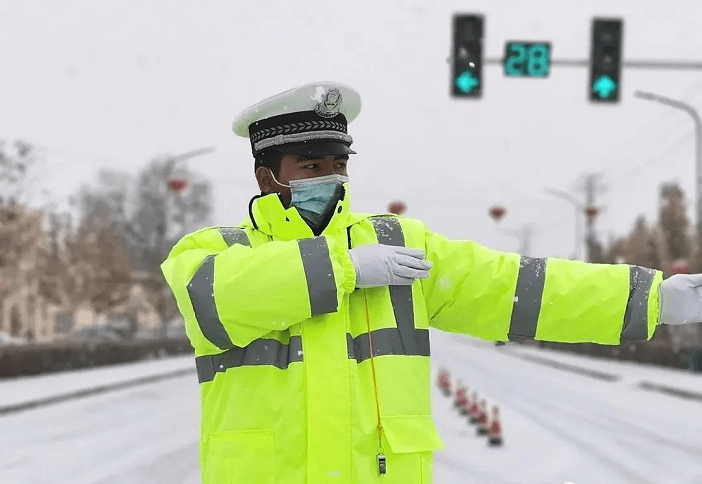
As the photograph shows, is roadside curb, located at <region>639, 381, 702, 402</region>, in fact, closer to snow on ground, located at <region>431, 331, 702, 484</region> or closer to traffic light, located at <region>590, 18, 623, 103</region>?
snow on ground, located at <region>431, 331, 702, 484</region>

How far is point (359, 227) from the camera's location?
2682mm

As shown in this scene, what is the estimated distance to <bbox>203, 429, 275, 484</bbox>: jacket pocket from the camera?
245 centimetres

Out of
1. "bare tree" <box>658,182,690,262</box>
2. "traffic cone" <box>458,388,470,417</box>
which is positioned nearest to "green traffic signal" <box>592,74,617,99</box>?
"traffic cone" <box>458,388,470,417</box>

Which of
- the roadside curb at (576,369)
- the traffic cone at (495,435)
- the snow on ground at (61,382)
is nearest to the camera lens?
the traffic cone at (495,435)

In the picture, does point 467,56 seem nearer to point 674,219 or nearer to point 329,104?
point 329,104

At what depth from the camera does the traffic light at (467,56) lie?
41.1 feet

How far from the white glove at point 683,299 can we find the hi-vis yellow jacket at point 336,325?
4 cm

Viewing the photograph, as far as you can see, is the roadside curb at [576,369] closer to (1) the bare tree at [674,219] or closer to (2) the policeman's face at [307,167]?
(1) the bare tree at [674,219]

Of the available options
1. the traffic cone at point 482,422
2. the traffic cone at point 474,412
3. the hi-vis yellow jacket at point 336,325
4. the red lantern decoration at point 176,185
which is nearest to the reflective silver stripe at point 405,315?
the hi-vis yellow jacket at point 336,325

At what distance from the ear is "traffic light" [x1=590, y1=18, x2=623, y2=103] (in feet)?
35.8

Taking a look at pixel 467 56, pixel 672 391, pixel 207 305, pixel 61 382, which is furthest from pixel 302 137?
pixel 61 382

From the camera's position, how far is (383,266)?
8.08ft

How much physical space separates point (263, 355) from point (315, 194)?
0.48 meters

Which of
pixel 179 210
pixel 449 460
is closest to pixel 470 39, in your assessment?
pixel 449 460
